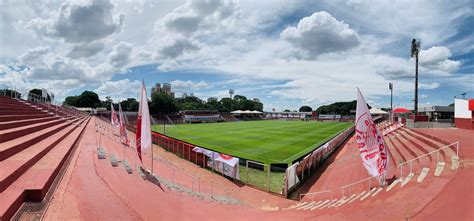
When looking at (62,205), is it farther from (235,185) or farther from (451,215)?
(235,185)

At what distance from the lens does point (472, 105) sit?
23.1m

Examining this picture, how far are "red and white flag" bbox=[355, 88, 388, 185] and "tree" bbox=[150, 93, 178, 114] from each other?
80.3 meters

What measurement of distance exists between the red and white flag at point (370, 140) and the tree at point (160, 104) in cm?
8033

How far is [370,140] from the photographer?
29.3 feet

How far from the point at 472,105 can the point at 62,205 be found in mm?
31138

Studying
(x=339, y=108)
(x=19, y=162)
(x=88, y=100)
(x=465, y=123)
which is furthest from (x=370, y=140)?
(x=339, y=108)

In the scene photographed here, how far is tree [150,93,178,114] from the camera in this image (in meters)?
83.3

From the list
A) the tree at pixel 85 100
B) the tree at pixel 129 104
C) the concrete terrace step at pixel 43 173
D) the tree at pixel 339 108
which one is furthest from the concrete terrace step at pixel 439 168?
the tree at pixel 339 108

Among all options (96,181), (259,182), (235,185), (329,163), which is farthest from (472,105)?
(96,181)

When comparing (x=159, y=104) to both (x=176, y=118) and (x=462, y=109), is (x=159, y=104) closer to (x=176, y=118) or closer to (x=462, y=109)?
(x=176, y=118)

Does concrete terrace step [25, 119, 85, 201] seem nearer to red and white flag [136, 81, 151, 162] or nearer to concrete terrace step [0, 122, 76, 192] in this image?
concrete terrace step [0, 122, 76, 192]

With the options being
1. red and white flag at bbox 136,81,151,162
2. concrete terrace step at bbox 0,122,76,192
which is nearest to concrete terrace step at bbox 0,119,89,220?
concrete terrace step at bbox 0,122,76,192

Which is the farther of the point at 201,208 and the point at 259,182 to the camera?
the point at 259,182

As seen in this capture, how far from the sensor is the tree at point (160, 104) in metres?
83.3
